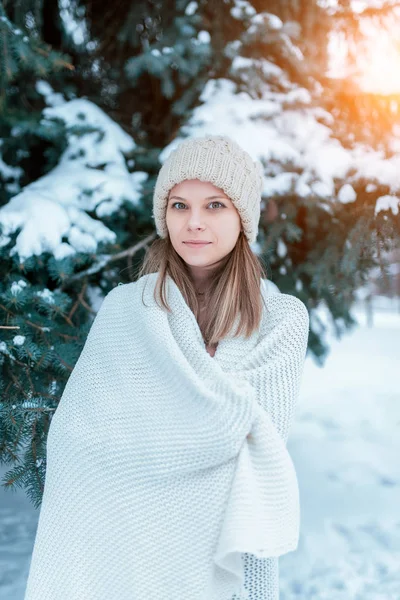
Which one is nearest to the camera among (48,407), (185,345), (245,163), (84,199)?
(185,345)

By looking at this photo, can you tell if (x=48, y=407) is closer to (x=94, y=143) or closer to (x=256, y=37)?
(x=94, y=143)

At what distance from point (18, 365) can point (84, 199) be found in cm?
72

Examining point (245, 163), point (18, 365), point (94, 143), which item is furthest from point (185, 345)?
point (94, 143)

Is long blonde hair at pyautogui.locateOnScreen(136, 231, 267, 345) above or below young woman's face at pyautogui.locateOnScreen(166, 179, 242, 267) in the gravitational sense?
below

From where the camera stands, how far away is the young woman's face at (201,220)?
1.46m

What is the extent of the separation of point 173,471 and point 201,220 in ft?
2.09

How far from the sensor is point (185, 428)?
123 centimetres

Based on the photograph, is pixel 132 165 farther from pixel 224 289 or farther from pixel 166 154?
pixel 224 289

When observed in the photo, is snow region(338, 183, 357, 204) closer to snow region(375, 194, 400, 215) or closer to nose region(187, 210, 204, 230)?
snow region(375, 194, 400, 215)

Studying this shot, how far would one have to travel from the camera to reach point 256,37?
2.37 meters

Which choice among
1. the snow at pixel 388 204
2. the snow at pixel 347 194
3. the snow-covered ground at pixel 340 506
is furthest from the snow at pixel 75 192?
the snow-covered ground at pixel 340 506

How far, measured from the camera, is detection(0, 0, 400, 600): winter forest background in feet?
6.30

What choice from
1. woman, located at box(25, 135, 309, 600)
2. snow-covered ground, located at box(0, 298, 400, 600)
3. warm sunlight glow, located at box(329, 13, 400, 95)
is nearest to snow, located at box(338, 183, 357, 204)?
warm sunlight glow, located at box(329, 13, 400, 95)

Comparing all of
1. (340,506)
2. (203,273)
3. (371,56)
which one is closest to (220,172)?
(203,273)
